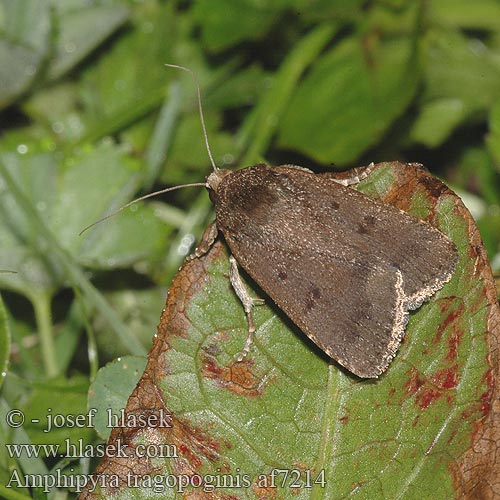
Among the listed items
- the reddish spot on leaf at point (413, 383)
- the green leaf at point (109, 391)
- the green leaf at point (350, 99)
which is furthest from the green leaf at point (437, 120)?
the green leaf at point (109, 391)

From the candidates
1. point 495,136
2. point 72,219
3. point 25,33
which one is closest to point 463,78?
point 495,136

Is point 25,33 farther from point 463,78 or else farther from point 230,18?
point 463,78

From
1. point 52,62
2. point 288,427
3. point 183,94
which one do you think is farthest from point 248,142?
point 288,427

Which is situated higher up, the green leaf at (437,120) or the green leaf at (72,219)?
the green leaf at (437,120)

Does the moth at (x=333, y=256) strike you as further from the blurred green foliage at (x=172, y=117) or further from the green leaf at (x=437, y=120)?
the green leaf at (x=437, y=120)

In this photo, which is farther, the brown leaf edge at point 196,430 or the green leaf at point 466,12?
the green leaf at point 466,12

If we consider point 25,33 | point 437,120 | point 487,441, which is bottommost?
point 487,441

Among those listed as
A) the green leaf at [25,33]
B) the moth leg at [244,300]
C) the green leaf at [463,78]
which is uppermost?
the green leaf at [25,33]
